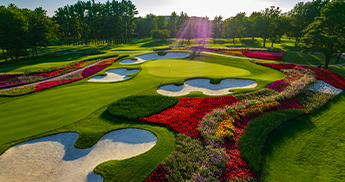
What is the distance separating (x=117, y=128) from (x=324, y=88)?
28.5 m

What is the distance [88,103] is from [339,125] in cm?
2653

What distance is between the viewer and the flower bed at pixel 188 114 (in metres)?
13.1

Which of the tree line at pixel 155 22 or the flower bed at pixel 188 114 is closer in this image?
the flower bed at pixel 188 114

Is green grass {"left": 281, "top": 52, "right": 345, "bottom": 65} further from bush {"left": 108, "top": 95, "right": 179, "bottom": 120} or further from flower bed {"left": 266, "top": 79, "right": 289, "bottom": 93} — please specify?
bush {"left": 108, "top": 95, "right": 179, "bottom": 120}

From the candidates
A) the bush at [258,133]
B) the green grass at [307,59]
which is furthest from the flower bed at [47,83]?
the green grass at [307,59]

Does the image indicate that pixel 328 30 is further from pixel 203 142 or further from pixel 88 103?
pixel 88 103

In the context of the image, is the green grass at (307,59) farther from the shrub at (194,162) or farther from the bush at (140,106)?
the shrub at (194,162)

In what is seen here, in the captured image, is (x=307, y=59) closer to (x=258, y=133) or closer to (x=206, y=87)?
(x=206, y=87)

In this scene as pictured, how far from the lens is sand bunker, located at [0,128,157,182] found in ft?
30.8

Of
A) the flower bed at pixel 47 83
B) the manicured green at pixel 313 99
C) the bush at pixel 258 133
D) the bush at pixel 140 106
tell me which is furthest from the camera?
the flower bed at pixel 47 83

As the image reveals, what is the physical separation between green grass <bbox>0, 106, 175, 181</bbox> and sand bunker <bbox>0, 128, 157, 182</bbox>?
0.44 m

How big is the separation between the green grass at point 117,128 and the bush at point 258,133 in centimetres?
523

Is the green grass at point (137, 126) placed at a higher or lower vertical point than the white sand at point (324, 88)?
lower

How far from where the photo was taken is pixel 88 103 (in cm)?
1836
